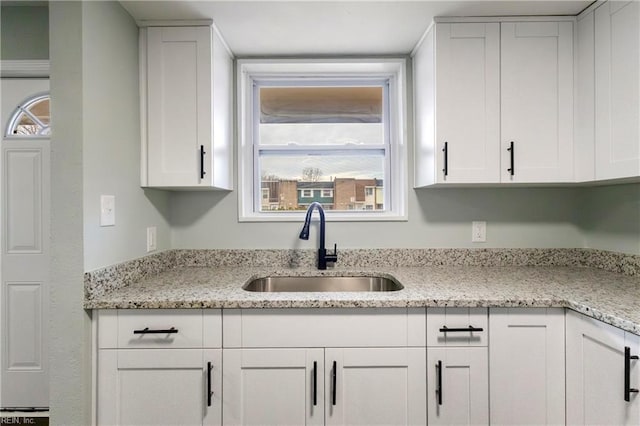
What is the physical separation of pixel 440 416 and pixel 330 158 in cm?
153

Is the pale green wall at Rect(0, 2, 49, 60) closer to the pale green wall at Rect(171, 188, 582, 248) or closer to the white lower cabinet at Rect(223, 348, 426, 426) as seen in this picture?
the pale green wall at Rect(171, 188, 582, 248)

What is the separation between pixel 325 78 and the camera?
7.20 ft

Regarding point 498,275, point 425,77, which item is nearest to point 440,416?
point 498,275

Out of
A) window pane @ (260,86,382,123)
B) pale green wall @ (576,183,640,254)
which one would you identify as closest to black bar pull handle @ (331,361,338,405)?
window pane @ (260,86,382,123)

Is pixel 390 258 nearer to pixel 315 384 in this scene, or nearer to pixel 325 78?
pixel 315 384

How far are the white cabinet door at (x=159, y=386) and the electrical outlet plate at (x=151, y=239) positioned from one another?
0.61 metres

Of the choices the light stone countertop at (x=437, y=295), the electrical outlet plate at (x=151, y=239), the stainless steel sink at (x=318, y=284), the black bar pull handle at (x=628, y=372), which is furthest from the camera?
the stainless steel sink at (x=318, y=284)

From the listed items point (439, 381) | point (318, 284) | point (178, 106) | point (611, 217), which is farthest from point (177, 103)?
point (611, 217)

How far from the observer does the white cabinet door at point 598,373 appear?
104 centimetres

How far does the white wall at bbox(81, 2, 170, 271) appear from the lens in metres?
1.32

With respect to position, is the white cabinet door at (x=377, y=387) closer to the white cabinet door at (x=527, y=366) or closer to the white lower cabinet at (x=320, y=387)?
the white lower cabinet at (x=320, y=387)

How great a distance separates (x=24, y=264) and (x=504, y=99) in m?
2.77

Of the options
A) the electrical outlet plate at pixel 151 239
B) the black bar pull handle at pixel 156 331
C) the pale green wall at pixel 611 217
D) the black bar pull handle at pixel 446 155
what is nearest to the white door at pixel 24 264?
the electrical outlet plate at pixel 151 239

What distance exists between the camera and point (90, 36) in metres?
1.33
